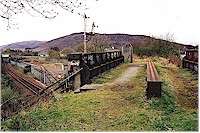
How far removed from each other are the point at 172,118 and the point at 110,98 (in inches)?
75.8

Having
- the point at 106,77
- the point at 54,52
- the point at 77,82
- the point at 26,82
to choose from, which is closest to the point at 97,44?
the point at 54,52

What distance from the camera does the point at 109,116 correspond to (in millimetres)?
5980

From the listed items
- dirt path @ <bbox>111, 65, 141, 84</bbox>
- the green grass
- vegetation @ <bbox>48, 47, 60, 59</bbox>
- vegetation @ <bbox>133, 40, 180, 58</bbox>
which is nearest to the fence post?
dirt path @ <bbox>111, 65, 141, 84</bbox>

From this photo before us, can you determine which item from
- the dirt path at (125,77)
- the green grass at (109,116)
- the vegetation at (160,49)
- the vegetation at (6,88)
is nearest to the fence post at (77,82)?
the dirt path at (125,77)

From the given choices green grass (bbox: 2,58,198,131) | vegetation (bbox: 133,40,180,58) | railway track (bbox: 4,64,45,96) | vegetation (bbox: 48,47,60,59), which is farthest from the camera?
vegetation (bbox: 48,47,60,59)

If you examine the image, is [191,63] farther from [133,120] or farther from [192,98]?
[133,120]

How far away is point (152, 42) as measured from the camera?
3384cm

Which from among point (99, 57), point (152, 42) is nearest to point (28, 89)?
point (99, 57)

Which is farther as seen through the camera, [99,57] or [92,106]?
[99,57]

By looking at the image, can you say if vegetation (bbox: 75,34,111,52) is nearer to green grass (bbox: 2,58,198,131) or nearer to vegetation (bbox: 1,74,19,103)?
vegetation (bbox: 1,74,19,103)

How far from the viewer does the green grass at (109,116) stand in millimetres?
5457

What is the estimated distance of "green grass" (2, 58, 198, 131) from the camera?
17.9 feet

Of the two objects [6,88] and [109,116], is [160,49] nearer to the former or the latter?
[6,88]

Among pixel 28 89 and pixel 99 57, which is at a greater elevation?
pixel 99 57
